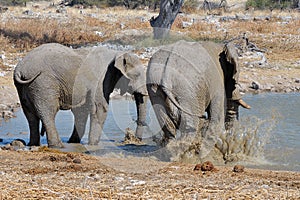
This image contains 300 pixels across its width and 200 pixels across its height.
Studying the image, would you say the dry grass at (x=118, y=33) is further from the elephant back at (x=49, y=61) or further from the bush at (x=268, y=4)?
the bush at (x=268, y=4)

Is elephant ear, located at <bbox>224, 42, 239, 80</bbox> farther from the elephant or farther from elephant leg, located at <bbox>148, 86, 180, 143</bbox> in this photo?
the elephant

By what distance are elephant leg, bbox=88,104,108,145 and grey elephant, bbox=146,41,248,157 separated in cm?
173

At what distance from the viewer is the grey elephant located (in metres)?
7.46

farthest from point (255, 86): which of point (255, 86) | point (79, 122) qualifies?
point (79, 122)

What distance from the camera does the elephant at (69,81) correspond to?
361 inches

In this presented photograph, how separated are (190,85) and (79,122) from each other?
2.86 metres

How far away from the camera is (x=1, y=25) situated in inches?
1121

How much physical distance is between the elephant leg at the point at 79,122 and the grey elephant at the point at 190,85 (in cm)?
210

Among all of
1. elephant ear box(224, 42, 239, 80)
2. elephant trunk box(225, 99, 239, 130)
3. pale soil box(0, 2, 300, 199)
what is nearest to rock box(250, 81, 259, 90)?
elephant trunk box(225, 99, 239, 130)

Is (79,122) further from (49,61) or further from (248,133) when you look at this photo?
(248,133)

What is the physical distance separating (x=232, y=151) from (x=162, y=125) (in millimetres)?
1127

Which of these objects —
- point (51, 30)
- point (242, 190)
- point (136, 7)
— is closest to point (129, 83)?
point (242, 190)

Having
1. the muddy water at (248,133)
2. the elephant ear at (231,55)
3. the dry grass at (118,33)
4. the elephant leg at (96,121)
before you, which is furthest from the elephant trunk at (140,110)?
the dry grass at (118,33)

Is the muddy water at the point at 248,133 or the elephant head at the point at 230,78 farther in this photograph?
the muddy water at the point at 248,133
